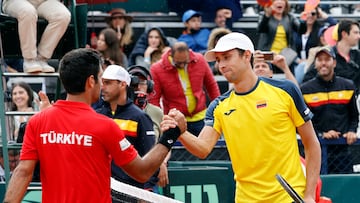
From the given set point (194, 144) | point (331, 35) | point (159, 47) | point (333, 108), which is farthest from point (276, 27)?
point (194, 144)

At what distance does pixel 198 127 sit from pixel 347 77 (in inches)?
87.2

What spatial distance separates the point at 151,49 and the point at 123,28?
27.3 inches

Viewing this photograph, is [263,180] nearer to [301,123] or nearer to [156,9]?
[301,123]

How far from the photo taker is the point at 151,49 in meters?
13.6

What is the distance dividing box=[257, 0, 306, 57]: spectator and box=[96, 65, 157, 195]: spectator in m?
4.81

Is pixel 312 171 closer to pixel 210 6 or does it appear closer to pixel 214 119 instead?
pixel 214 119

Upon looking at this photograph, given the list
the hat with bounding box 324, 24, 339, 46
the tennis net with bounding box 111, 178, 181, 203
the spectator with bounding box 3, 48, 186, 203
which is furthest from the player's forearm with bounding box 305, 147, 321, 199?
the hat with bounding box 324, 24, 339, 46

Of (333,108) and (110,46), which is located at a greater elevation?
(110,46)

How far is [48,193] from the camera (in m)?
6.22

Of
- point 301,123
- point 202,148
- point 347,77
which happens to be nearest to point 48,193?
point 202,148

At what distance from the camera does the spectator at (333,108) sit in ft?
38.7

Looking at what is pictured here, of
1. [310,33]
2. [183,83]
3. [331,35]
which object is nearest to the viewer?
[183,83]

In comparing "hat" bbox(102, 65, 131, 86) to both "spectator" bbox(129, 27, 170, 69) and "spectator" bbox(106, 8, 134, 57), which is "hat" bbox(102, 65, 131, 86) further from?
"spectator" bbox(106, 8, 134, 57)

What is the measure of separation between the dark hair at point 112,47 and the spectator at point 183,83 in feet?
2.83
